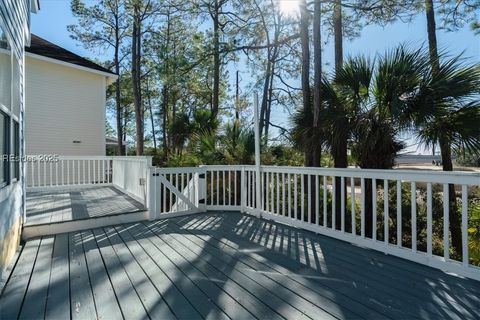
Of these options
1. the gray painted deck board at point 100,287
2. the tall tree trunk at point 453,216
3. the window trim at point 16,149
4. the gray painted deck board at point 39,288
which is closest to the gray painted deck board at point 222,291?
the gray painted deck board at point 100,287

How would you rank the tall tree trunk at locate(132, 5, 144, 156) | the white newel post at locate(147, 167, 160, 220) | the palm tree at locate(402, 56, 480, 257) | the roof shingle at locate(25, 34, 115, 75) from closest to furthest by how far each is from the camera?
the palm tree at locate(402, 56, 480, 257), the white newel post at locate(147, 167, 160, 220), the roof shingle at locate(25, 34, 115, 75), the tall tree trunk at locate(132, 5, 144, 156)

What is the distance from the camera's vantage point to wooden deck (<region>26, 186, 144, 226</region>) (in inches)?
172

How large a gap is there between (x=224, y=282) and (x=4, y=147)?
2.53m

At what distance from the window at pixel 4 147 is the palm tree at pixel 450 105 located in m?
4.71

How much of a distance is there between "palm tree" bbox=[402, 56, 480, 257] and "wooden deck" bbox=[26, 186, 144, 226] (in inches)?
174

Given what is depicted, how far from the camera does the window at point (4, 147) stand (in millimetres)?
2742

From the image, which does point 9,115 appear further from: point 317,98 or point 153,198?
point 317,98

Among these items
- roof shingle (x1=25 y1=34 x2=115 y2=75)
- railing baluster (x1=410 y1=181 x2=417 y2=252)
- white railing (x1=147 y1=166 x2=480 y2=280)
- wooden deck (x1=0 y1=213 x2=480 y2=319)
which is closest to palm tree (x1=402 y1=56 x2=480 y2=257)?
white railing (x1=147 y1=166 x2=480 y2=280)

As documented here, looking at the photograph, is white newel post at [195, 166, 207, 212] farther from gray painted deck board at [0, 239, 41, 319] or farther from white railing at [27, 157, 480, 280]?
gray painted deck board at [0, 239, 41, 319]

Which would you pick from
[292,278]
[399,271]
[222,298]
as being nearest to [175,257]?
[222,298]

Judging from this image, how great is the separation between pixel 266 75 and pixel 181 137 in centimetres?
528

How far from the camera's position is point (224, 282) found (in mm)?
2412

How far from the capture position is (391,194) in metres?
6.71

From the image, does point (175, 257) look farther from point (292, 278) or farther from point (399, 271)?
point (399, 271)
